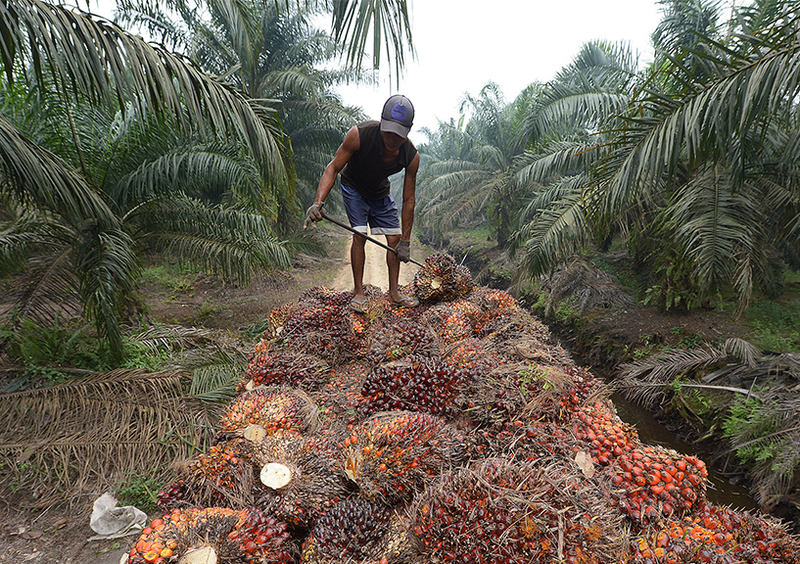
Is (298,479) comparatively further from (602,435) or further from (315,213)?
(315,213)

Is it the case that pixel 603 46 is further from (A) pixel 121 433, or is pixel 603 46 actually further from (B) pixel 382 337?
(A) pixel 121 433

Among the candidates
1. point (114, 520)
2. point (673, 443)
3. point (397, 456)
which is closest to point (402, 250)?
point (397, 456)

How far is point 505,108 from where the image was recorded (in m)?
12.4

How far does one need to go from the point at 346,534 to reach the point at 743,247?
15.2ft

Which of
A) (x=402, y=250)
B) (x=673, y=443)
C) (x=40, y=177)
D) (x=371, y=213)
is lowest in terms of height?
(x=673, y=443)

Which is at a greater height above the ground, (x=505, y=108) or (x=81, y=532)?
(x=505, y=108)

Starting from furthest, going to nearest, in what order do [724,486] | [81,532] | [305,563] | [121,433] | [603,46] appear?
[603,46] → [724,486] → [121,433] → [81,532] → [305,563]

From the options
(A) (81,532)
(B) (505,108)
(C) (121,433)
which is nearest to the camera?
(A) (81,532)

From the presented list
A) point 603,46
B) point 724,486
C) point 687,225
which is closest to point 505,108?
point 603,46

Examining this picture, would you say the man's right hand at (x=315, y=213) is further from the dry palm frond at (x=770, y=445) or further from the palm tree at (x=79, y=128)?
the dry palm frond at (x=770, y=445)

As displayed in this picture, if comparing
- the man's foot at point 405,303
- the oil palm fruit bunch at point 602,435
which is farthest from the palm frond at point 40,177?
the oil palm fruit bunch at point 602,435

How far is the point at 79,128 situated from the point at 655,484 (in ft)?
18.1

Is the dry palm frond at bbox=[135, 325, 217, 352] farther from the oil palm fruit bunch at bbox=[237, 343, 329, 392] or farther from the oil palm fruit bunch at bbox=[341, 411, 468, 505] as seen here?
the oil palm fruit bunch at bbox=[341, 411, 468, 505]

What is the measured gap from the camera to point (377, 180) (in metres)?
3.32
